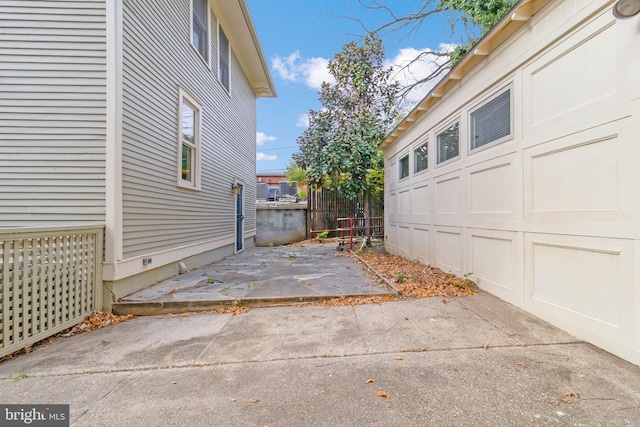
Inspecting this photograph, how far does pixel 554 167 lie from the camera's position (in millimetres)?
2914

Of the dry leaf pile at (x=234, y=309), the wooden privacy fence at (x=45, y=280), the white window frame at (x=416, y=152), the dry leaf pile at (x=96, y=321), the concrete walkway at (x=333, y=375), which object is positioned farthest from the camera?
the white window frame at (x=416, y=152)

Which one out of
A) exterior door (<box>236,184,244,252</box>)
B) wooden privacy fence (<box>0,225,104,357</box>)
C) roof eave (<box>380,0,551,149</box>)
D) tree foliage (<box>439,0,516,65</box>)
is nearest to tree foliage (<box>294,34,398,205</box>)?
exterior door (<box>236,184,244,252</box>)

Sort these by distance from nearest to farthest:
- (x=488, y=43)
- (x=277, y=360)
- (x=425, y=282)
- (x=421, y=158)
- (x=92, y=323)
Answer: (x=277, y=360) < (x=92, y=323) < (x=488, y=43) < (x=425, y=282) < (x=421, y=158)

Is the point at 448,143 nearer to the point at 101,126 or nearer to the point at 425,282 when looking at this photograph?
the point at 425,282

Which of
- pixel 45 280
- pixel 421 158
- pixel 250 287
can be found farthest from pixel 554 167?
pixel 45 280

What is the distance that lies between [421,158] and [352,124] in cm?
506

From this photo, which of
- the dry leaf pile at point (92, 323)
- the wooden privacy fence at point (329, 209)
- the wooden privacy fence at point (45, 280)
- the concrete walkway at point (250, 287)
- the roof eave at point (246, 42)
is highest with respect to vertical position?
the roof eave at point (246, 42)

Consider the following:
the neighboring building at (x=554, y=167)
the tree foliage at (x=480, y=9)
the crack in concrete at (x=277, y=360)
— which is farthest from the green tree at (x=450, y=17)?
the crack in concrete at (x=277, y=360)

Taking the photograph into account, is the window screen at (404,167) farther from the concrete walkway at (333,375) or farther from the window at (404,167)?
the concrete walkway at (333,375)

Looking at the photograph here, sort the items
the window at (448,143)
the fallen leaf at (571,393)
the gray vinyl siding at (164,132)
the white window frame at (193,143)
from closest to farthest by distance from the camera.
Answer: the fallen leaf at (571,393) < the gray vinyl siding at (164,132) < the window at (448,143) < the white window frame at (193,143)

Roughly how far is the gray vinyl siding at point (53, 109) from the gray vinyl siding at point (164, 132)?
333mm

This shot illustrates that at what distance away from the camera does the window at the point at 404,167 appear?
7.48 metres

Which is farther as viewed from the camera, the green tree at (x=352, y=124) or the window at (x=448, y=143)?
the green tree at (x=352, y=124)

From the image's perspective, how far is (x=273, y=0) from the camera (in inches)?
371
